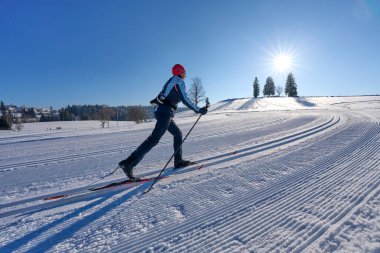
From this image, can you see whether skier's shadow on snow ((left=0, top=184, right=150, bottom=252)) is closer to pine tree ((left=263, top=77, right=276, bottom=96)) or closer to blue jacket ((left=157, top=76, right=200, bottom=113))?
blue jacket ((left=157, top=76, right=200, bottom=113))

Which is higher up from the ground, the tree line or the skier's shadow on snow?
the tree line

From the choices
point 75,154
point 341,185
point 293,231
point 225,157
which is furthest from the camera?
point 75,154

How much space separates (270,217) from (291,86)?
254ft

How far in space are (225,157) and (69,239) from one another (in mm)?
3505

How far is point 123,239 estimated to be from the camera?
1972 millimetres

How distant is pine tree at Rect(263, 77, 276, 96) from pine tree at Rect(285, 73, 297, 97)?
184 inches

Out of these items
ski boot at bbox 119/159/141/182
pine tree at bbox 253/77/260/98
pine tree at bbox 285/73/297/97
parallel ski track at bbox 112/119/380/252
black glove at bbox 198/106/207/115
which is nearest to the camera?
parallel ski track at bbox 112/119/380/252

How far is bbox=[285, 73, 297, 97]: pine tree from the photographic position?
70088mm

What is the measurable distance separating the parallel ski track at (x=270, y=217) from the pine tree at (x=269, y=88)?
7686cm

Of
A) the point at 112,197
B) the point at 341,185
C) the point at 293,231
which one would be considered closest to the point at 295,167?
the point at 341,185

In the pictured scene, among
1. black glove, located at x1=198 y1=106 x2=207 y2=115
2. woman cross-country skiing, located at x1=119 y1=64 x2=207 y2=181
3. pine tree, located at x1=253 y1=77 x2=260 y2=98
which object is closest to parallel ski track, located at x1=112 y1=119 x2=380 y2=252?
woman cross-country skiing, located at x1=119 y1=64 x2=207 y2=181

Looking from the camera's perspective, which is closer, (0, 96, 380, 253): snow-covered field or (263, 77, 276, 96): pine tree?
(0, 96, 380, 253): snow-covered field

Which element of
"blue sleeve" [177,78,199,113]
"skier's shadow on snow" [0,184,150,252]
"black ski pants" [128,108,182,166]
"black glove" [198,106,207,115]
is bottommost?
"skier's shadow on snow" [0,184,150,252]

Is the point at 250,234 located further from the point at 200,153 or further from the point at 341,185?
the point at 200,153
